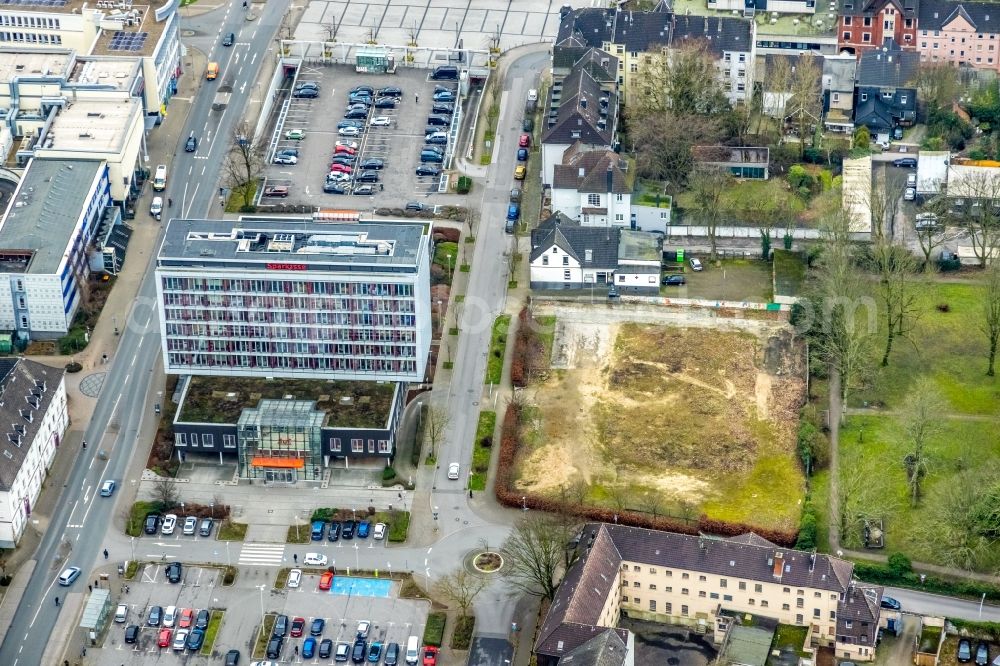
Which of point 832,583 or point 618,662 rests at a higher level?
point 832,583

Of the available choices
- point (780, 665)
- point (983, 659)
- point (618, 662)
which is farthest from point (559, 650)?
point (983, 659)

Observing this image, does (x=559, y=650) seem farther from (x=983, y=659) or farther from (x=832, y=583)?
(x=983, y=659)

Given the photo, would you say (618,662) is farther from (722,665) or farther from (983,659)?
(983,659)

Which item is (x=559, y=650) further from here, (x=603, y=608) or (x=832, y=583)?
(x=832, y=583)

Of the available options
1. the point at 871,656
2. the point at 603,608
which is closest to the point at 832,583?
the point at 871,656

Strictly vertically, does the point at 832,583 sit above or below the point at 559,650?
above

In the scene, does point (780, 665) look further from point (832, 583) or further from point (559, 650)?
point (559, 650)
